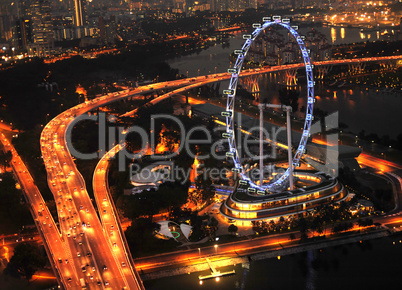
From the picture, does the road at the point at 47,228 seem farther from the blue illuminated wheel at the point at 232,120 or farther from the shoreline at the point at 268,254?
the blue illuminated wheel at the point at 232,120

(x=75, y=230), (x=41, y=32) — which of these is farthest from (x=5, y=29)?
(x=75, y=230)

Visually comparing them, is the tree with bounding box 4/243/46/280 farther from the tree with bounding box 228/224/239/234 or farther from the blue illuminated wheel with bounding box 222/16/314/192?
the blue illuminated wheel with bounding box 222/16/314/192

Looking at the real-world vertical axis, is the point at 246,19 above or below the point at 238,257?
above

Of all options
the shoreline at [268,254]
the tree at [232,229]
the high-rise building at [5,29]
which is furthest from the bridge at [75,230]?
the high-rise building at [5,29]

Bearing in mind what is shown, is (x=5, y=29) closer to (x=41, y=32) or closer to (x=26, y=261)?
(x=41, y=32)

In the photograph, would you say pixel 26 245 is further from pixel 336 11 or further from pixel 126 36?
pixel 336 11

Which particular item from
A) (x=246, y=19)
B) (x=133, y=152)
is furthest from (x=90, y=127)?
(x=246, y=19)
